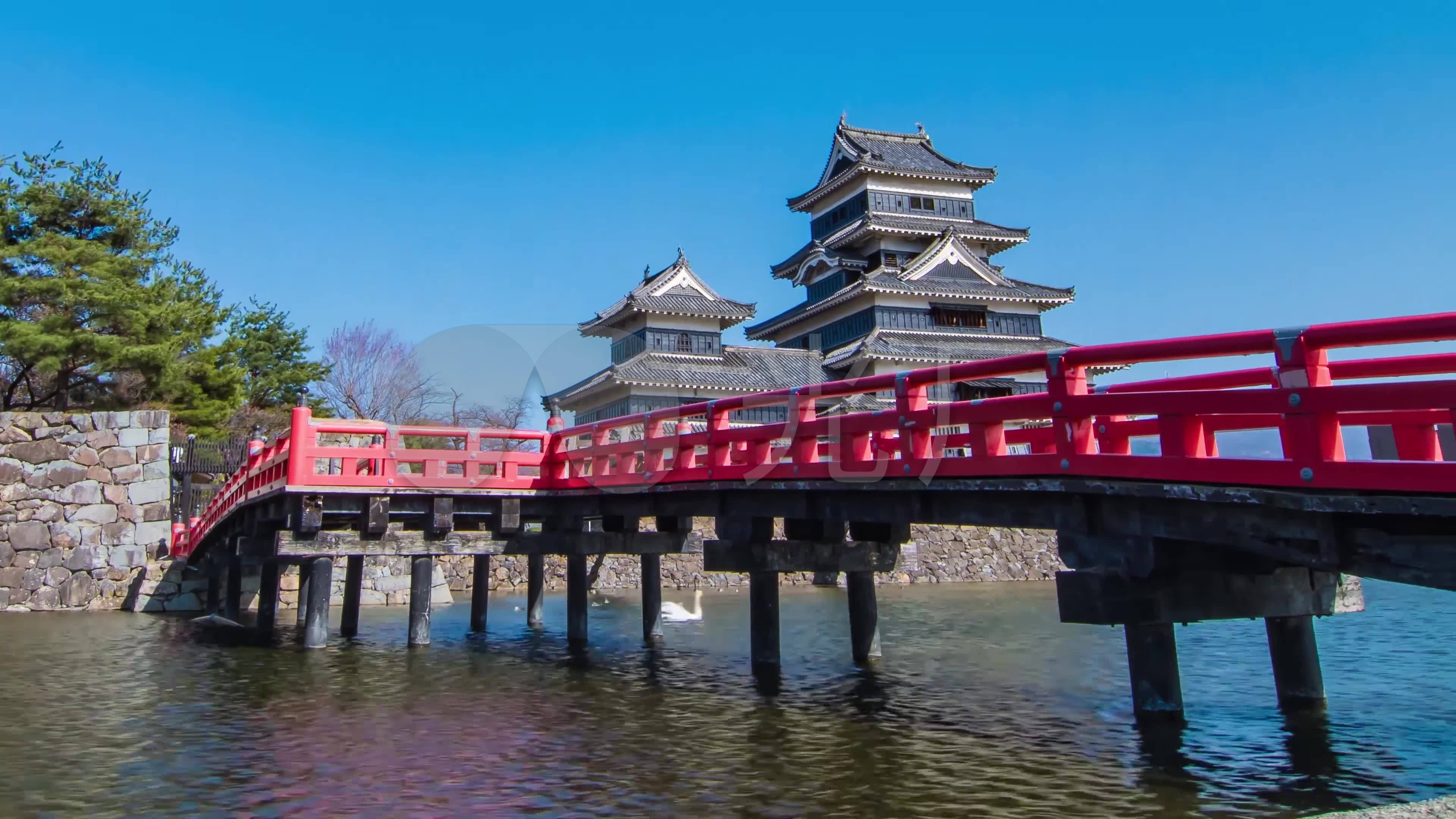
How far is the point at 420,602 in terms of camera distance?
17578 mm

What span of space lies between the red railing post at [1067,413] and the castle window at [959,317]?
38.0m

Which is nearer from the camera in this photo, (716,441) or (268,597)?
(716,441)

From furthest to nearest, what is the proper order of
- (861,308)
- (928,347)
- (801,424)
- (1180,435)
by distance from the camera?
(861,308)
(928,347)
(801,424)
(1180,435)

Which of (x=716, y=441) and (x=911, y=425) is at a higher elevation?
(x=716, y=441)

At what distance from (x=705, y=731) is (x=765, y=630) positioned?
349 cm

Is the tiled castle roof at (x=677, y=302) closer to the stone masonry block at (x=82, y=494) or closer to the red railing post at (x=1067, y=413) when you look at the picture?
the stone masonry block at (x=82, y=494)

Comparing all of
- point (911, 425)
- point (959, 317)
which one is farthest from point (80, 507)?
point (959, 317)

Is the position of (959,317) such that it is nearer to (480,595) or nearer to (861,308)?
(861,308)

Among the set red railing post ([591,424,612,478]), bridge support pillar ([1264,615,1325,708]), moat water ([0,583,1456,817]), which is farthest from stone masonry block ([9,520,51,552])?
bridge support pillar ([1264,615,1325,708])

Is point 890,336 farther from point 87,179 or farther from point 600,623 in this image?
point 87,179

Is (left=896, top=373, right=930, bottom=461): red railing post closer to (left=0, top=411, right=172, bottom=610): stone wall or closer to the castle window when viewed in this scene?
(left=0, top=411, right=172, bottom=610): stone wall

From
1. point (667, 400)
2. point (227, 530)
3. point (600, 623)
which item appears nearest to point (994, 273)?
point (667, 400)

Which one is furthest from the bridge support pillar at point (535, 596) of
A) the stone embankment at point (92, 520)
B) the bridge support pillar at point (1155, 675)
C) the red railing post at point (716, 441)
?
the bridge support pillar at point (1155, 675)

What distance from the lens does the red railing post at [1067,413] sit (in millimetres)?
8016
